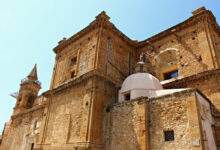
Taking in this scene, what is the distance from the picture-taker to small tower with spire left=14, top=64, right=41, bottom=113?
27.0m

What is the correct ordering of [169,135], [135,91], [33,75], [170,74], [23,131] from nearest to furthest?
[169,135]
[135,91]
[170,74]
[23,131]
[33,75]

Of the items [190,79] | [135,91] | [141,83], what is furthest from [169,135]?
[190,79]

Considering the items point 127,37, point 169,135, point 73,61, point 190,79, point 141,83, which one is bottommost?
point 169,135

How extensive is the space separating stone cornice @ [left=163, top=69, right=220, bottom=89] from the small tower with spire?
18447 millimetres

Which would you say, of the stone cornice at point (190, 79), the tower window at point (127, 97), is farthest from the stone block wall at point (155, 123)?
the stone cornice at point (190, 79)

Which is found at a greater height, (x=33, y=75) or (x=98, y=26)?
(x=33, y=75)

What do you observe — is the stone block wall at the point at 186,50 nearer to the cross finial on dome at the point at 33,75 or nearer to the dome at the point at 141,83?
the dome at the point at 141,83

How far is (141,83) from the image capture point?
14.3 meters

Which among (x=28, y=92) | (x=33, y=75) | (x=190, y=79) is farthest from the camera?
(x=33, y=75)

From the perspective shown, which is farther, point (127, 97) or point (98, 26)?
point (98, 26)

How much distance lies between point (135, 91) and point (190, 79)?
11.8 ft

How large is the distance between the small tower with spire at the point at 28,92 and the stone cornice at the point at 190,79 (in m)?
18.4

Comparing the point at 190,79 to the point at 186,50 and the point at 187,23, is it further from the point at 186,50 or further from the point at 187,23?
the point at 187,23

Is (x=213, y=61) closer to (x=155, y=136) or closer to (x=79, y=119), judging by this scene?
(x=155, y=136)
